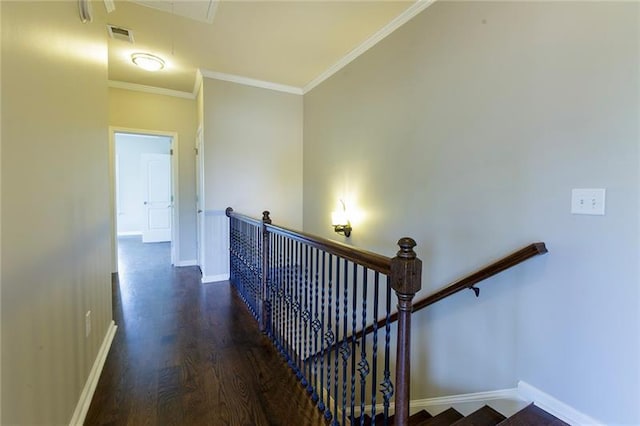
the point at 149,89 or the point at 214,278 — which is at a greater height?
the point at 149,89

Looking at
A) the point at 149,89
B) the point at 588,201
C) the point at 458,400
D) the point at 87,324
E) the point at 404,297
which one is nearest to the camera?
the point at 404,297

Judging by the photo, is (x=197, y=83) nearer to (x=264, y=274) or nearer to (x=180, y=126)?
(x=180, y=126)

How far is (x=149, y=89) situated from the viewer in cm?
437

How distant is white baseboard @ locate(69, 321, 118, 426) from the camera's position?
1.48m

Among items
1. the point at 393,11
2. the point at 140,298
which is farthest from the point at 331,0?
the point at 140,298

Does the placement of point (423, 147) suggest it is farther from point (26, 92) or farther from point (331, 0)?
point (26, 92)

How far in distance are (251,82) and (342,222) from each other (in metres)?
2.28

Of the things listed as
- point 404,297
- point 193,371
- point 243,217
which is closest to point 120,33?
point 243,217

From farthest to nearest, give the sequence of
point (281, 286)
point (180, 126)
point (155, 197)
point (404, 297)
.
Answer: point (155, 197)
point (180, 126)
point (281, 286)
point (404, 297)

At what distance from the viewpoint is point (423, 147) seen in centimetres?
242

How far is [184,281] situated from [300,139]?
98.6 inches

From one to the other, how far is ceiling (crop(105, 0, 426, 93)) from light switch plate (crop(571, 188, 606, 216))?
184 cm

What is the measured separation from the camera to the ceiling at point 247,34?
2498 mm

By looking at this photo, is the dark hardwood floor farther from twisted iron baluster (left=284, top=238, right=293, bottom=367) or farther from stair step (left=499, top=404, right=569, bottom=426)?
stair step (left=499, top=404, right=569, bottom=426)
